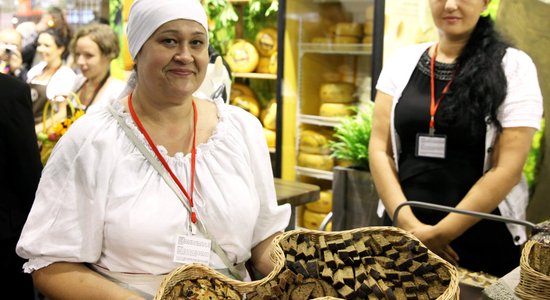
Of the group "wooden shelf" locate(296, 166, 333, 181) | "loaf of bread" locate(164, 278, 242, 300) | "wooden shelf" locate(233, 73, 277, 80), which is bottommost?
"wooden shelf" locate(296, 166, 333, 181)

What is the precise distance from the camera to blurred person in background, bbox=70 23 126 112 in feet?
14.2

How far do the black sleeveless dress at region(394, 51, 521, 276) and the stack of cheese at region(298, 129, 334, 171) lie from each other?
2.22 meters

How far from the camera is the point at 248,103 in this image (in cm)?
513

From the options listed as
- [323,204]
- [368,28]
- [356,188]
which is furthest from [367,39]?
[356,188]

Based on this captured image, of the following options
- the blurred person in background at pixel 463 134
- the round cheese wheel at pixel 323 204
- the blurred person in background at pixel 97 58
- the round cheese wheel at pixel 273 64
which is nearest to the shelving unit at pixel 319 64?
the round cheese wheel at pixel 323 204

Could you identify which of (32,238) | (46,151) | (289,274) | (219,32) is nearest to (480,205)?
(289,274)

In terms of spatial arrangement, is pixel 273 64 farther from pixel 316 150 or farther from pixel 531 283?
pixel 531 283

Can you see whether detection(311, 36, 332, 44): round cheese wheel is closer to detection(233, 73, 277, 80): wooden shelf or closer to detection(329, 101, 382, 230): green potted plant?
detection(233, 73, 277, 80): wooden shelf

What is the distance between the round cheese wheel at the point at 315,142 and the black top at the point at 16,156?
2.57 metres

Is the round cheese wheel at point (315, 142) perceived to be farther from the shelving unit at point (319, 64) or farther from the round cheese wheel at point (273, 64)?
the round cheese wheel at point (273, 64)

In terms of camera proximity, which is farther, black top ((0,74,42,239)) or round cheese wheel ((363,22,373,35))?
round cheese wheel ((363,22,373,35))

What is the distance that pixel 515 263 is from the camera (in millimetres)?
2316

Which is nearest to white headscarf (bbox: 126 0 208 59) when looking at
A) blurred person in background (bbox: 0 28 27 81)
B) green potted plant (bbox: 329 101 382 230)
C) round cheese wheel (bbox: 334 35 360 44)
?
green potted plant (bbox: 329 101 382 230)

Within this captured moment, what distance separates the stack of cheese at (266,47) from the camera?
5027 millimetres
